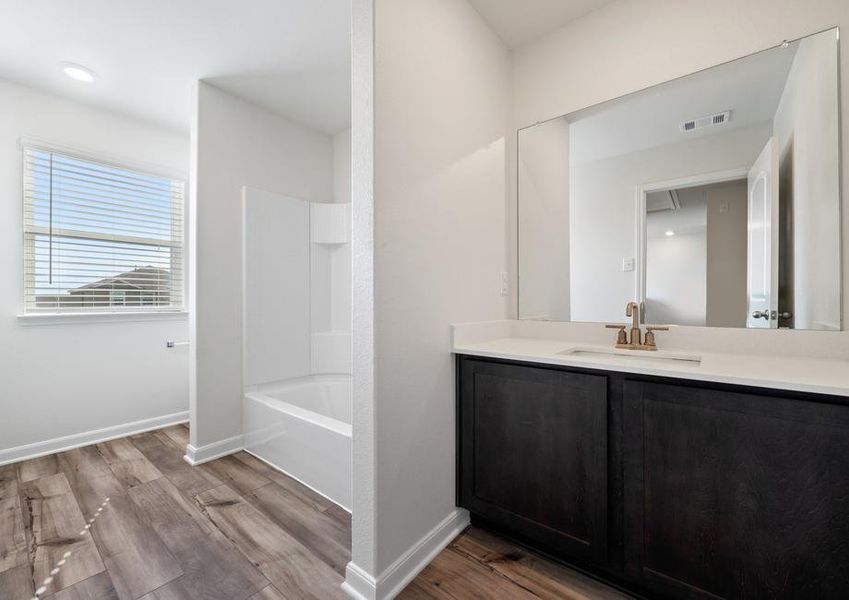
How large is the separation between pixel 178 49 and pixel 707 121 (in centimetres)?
282

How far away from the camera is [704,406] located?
1106 mm

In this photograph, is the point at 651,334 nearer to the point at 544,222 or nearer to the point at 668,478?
the point at 668,478

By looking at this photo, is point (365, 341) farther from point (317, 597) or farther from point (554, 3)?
point (554, 3)

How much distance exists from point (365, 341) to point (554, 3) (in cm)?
186

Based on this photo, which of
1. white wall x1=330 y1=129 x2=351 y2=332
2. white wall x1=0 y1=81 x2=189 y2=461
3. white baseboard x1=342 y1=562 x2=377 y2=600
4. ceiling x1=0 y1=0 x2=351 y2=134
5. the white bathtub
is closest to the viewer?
white baseboard x1=342 y1=562 x2=377 y2=600

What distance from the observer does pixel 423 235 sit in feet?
4.88

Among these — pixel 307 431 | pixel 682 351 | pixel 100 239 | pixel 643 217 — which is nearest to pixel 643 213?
pixel 643 217

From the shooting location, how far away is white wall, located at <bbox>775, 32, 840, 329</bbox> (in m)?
1.29

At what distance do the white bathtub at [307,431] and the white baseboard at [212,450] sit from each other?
74mm

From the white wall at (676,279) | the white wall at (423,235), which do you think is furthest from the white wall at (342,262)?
the white wall at (676,279)

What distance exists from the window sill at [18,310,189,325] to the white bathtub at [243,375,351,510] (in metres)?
1.17

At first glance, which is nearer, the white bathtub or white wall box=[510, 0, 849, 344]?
white wall box=[510, 0, 849, 344]

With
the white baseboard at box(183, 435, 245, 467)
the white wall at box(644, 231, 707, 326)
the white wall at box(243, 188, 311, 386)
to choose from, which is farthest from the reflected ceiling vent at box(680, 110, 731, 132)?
the white baseboard at box(183, 435, 245, 467)

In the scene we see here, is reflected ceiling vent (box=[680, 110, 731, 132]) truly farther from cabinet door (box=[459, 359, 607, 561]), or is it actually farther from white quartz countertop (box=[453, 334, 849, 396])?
cabinet door (box=[459, 359, 607, 561])
